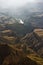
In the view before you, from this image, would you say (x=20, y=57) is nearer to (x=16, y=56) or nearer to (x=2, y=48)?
(x=16, y=56)

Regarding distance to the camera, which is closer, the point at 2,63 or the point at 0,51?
the point at 2,63

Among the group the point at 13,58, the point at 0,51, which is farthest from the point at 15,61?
the point at 0,51

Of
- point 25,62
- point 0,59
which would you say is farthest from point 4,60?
point 25,62

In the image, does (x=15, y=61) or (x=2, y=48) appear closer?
(x=15, y=61)

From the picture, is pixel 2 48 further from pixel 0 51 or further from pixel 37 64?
pixel 37 64

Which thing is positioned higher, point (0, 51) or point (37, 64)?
point (0, 51)

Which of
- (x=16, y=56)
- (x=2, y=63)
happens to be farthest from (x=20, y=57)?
(x=2, y=63)

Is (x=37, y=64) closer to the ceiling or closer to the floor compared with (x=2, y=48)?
closer to the floor

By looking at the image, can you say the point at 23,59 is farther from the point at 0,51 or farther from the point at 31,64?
the point at 0,51
